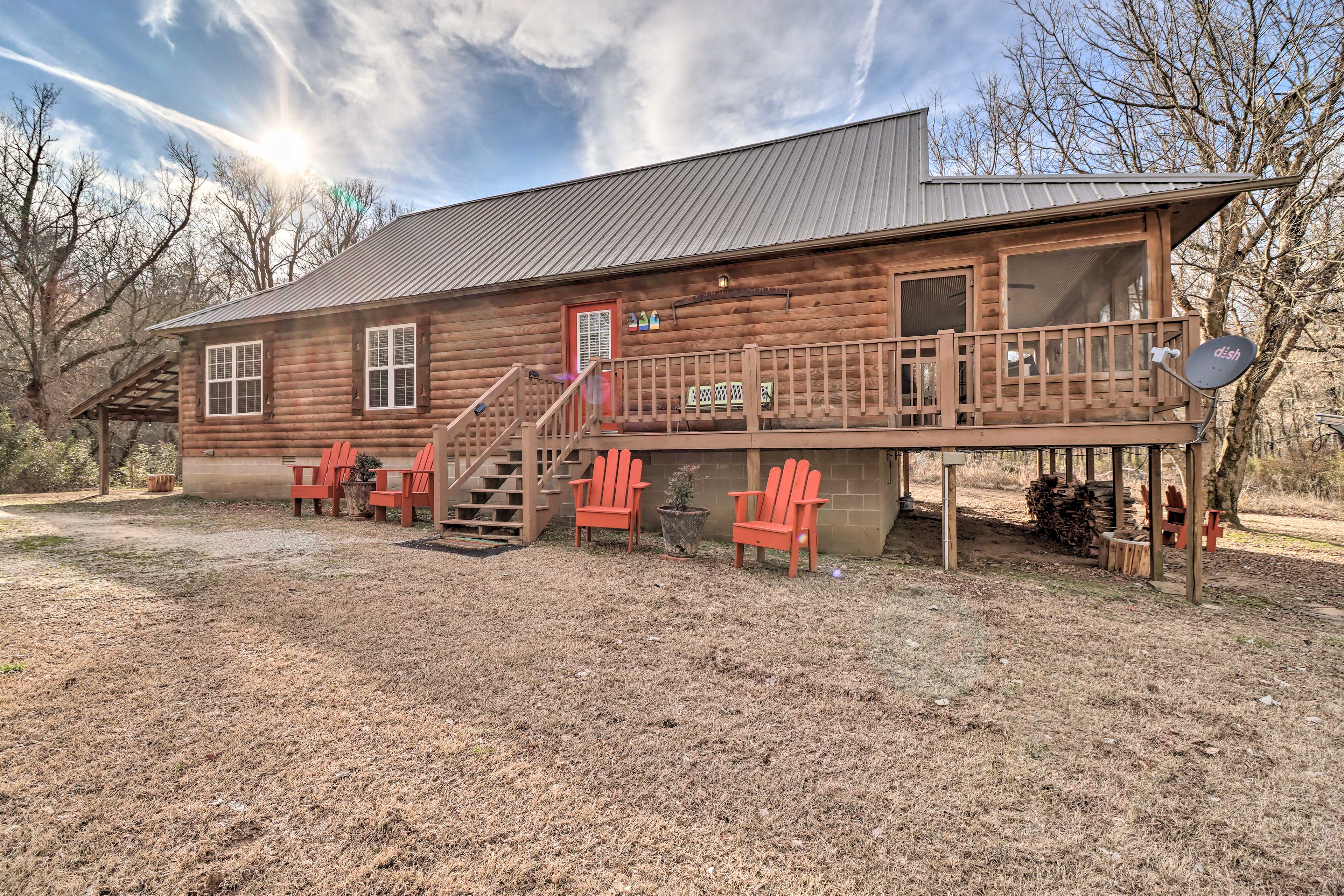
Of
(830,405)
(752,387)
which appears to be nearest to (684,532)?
(752,387)

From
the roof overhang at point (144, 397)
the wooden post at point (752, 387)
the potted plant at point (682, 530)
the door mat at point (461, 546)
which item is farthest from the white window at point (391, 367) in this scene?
the wooden post at point (752, 387)

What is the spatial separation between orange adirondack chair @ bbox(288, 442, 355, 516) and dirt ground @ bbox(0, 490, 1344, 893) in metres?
Answer: 3.95

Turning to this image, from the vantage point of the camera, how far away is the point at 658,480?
843cm

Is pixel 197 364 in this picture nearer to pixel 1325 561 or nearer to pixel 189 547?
pixel 189 547

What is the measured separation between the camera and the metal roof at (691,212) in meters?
7.19

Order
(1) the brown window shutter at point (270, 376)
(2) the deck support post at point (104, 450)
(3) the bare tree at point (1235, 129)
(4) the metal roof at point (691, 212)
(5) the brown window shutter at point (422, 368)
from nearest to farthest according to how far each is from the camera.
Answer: (4) the metal roof at point (691, 212) → (3) the bare tree at point (1235, 129) → (5) the brown window shutter at point (422, 368) → (1) the brown window shutter at point (270, 376) → (2) the deck support post at point (104, 450)

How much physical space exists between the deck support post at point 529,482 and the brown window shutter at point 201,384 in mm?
9467

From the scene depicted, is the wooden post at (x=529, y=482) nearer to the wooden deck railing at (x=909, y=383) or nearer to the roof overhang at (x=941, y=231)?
the wooden deck railing at (x=909, y=383)

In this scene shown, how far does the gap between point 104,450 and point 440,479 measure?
11811 millimetres

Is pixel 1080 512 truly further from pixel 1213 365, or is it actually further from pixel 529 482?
pixel 529 482

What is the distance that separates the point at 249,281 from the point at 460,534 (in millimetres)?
20868

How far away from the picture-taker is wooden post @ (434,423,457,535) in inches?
270

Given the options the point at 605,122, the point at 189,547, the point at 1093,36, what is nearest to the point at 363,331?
the point at 189,547

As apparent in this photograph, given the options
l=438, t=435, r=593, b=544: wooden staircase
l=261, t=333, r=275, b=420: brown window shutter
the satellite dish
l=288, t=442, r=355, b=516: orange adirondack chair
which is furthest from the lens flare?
the satellite dish
